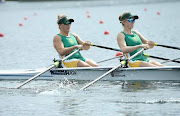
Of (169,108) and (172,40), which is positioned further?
(172,40)

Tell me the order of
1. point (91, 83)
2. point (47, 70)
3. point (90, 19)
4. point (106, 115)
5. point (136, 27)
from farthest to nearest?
1. point (90, 19)
2. point (136, 27)
3. point (47, 70)
4. point (91, 83)
5. point (106, 115)

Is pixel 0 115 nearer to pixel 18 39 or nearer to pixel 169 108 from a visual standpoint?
pixel 169 108

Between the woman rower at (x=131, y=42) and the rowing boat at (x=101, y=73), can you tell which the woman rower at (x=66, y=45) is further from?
the woman rower at (x=131, y=42)

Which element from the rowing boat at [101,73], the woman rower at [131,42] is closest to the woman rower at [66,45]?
the rowing boat at [101,73]

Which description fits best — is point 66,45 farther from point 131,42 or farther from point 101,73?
point 131,42

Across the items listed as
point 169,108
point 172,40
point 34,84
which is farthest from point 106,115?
point 172,40

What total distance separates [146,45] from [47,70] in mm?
2366

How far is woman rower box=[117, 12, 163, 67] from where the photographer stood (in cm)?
1421

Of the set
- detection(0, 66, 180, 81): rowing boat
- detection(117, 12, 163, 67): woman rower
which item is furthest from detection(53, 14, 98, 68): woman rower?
detection(117, 12, 163, 67): woman rower

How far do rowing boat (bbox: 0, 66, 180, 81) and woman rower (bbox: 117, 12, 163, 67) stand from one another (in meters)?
0.20

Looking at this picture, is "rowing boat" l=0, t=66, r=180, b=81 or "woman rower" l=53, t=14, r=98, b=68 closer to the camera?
"rowing boat" l=0, t=66, r=180, b=81

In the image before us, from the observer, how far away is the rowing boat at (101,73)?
45.6ft

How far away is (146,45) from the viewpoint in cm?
1402

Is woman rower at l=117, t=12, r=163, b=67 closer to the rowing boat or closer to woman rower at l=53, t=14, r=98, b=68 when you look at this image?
the rowing boat
